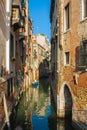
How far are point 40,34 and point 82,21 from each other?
5098 centimetres

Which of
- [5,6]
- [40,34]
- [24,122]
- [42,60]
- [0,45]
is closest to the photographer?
[0,45]

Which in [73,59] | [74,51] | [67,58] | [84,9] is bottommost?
[73,59]

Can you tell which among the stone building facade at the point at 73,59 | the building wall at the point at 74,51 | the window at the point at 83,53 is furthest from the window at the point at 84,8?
the window at the point at 83,53

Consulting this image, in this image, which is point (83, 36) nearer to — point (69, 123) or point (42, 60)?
point (69, 123)

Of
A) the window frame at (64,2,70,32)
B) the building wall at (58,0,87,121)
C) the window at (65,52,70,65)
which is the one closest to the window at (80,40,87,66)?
the building wall at (58,0,87,121)

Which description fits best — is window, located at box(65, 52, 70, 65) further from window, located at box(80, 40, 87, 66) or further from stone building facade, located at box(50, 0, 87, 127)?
window, located at box(80, 40, 87, 66)

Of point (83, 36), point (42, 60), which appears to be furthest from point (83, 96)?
point (42, 60)

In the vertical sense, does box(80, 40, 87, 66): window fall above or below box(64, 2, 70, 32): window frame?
below

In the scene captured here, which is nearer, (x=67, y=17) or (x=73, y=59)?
(x=73, y=59)

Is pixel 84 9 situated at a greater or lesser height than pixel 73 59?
greater

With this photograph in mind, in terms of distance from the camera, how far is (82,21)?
11.5 meters

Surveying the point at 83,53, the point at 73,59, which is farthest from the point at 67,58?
the point at 83,53

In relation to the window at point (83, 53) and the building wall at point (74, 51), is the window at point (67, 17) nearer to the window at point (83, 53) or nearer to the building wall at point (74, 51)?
the building wall at point (74, 51)

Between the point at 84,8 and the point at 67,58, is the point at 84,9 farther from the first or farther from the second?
the point at 67,58
